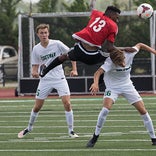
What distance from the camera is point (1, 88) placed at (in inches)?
1227

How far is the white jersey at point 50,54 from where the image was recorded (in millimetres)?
13055

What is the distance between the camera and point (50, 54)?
13047 millimetres

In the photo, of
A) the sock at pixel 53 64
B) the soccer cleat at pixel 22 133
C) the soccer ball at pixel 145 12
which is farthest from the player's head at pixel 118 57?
the soccer ball at pixel 145 12

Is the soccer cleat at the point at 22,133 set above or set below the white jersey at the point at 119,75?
below

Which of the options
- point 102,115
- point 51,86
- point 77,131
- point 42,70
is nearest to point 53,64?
point 42,70

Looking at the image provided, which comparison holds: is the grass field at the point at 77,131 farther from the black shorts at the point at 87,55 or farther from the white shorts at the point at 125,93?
the black shorts at the point at 87,55

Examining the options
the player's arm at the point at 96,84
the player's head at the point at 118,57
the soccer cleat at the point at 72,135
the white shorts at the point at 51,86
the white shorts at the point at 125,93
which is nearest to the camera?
the player's arm at the point at 96,84

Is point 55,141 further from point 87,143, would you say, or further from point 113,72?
point 113,72

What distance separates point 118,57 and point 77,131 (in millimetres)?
3213

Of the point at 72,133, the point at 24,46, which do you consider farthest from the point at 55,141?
the point at 24,46

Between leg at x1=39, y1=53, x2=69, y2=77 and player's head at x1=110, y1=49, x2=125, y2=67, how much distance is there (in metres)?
0.95

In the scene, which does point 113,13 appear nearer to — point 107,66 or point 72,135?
point 107,66

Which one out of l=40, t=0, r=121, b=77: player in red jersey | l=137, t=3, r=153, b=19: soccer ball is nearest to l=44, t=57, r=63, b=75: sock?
l=40, t=0, r=121, b=77: player in red jersey

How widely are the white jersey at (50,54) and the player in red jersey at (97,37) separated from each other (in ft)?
4.49
